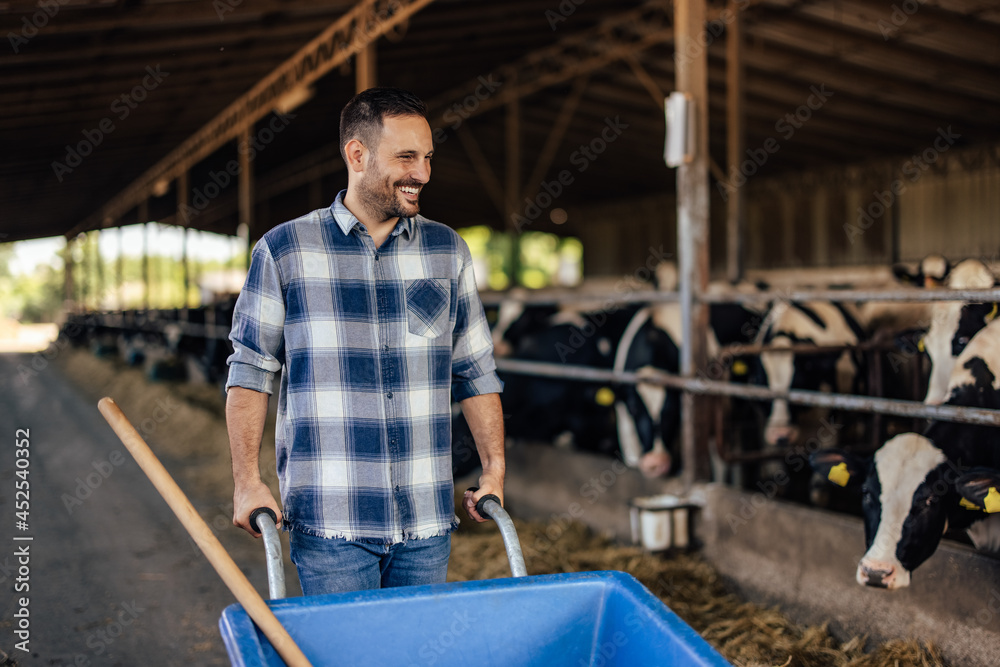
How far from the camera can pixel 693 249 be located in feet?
13.5

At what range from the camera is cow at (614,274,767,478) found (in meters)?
4.98

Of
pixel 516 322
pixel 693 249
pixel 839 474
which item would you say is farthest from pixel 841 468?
pixel 516 322

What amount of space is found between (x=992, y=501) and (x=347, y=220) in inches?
80.8

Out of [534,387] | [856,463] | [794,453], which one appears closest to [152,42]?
[534,387]

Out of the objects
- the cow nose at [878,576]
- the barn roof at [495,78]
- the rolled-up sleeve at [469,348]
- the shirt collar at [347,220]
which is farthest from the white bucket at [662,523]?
the barn roof at [495,78]

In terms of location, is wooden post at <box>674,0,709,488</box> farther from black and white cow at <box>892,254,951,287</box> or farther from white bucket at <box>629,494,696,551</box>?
black and white cow at <box>892,254,951,287</box>

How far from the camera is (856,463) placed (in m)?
3.05

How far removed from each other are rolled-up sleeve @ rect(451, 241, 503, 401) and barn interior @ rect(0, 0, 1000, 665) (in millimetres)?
1883

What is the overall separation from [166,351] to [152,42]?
29.0 feet

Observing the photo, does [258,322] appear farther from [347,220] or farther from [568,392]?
[568,392]

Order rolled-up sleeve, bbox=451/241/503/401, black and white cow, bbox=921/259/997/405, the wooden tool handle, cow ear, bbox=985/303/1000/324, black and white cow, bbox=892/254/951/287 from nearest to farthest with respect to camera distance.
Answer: the wooden tool handle → rolled-up sleeve, bbox=451/241/503/401 → cow ear, bbox=985/303/1000/324 → black and white cow, bbox=921/259/997/405 → black and white cow, bbox=892/254/951/287

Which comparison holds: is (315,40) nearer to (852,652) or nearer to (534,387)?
(534,387)

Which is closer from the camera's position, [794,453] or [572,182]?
[794,453]

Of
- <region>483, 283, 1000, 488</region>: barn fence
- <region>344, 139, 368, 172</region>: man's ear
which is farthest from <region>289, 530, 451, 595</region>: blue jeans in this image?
<region>483, 283, 1000, 488</region>: barn fence
